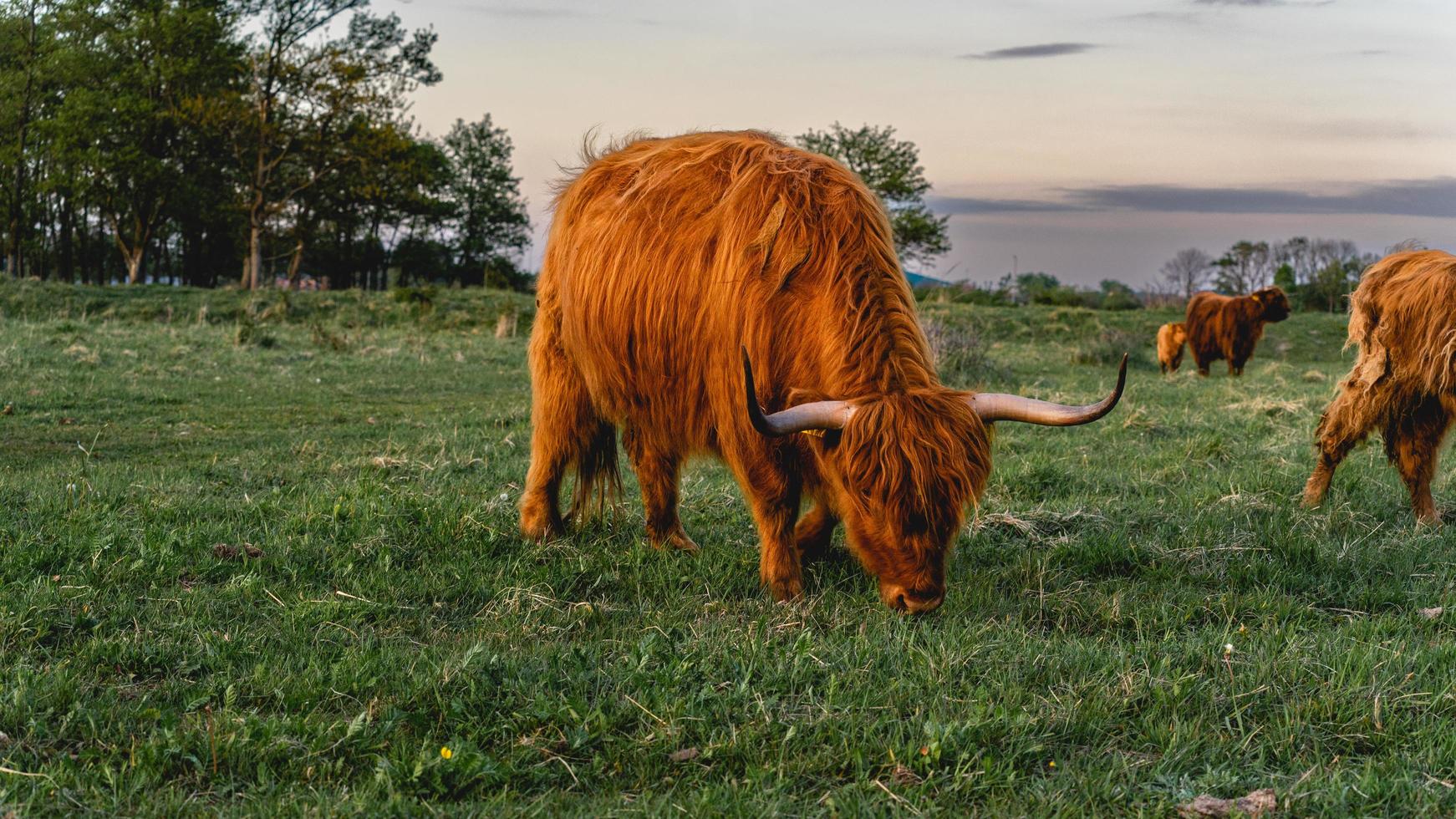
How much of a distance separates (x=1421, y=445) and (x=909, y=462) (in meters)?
4.06

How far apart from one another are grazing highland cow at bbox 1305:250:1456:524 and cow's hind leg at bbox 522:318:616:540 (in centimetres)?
440

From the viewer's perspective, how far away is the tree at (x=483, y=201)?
56.8 meters

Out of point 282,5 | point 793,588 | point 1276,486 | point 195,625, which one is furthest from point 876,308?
Answer: point 282,5

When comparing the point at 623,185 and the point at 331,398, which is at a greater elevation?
the point at 623,185

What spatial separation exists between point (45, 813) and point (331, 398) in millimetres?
9254

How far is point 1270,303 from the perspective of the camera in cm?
2092

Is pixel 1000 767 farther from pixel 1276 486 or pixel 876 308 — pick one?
pixel 1276 486

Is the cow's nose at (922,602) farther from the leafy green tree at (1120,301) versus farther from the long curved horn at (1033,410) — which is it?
the leafy green tree at (1120,301)

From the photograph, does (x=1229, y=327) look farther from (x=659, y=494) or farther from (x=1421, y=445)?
(x=659, y=494)

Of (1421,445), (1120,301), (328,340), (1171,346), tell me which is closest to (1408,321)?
(1421,445)

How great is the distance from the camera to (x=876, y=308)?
4535 mm

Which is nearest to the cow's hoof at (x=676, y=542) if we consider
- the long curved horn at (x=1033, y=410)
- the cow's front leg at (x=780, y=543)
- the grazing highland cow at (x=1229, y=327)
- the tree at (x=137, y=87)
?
the cow's front leg at (x=780, y=543)

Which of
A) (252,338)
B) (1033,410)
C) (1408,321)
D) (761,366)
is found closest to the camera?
(1033,410)

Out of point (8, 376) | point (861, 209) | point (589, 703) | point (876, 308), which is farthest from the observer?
point (8, 376)
